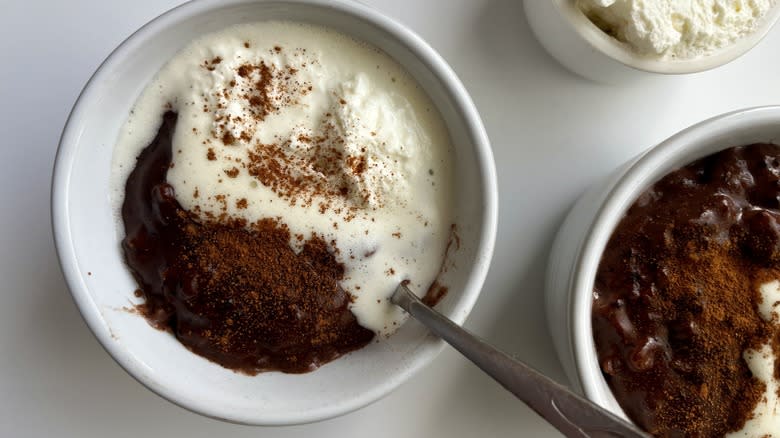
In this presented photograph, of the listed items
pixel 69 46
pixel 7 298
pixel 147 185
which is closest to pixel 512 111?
pixel 147 185

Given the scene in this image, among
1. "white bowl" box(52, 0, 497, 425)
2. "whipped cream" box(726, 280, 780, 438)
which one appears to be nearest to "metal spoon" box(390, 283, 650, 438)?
"white bowl" box(52, 0, 497, 425)

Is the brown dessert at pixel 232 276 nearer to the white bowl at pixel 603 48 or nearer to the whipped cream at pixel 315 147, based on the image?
the whipped cream at pixel 315 147

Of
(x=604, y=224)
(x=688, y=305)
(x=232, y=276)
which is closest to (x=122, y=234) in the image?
(x=232, y=276)

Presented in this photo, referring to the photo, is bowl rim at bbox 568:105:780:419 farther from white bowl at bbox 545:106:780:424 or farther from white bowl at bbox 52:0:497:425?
white bowl at bbox 52:0:497:425

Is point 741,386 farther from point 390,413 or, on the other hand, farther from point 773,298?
point 390,413

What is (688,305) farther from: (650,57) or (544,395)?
(650,57)

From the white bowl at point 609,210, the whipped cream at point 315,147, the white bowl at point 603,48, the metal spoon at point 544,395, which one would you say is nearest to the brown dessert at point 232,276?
the whipped cream at point 315,147
